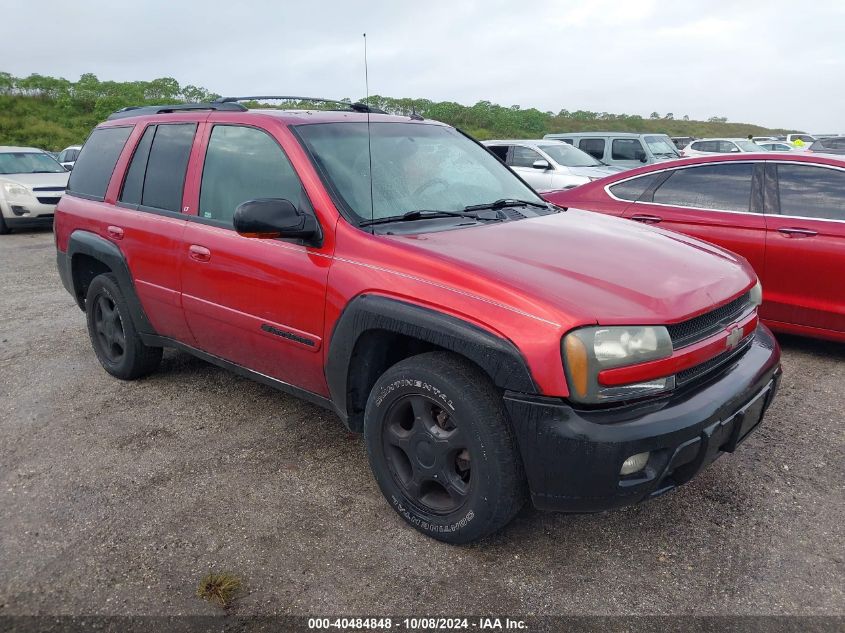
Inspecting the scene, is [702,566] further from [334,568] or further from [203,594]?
[203,594]

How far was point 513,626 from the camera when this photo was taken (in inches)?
90.4

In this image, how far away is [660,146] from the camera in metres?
15.5

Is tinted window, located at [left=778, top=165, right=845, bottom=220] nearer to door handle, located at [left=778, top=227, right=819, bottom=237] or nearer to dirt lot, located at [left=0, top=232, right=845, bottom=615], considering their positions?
door handle, located at [left=778, top=227, right=819, bottom=237]

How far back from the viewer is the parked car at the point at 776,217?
15.1 feet

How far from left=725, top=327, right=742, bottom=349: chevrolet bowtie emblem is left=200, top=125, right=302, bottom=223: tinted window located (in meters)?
1.93

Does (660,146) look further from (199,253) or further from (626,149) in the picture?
(199,253)

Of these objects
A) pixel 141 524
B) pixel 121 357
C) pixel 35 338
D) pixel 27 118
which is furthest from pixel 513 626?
pixel 27 118

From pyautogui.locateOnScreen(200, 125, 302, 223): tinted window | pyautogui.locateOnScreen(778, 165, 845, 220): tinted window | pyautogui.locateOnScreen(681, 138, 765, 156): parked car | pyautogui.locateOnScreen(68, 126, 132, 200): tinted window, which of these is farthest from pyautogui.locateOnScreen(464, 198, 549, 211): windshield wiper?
pyautogui.locateOnScreen(681, 138, 765, 156): parked car

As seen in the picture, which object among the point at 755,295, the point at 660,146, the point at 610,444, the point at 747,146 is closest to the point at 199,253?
the point at 610,444

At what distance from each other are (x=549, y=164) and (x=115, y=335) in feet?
27.5

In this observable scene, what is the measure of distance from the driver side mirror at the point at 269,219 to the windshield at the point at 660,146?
44.0ft

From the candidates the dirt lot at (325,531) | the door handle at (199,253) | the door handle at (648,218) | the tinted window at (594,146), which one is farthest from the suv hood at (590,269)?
the tinted window at (594,146)

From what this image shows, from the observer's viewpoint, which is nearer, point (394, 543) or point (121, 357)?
point (394, 543)

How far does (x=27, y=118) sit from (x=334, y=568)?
41.1m
